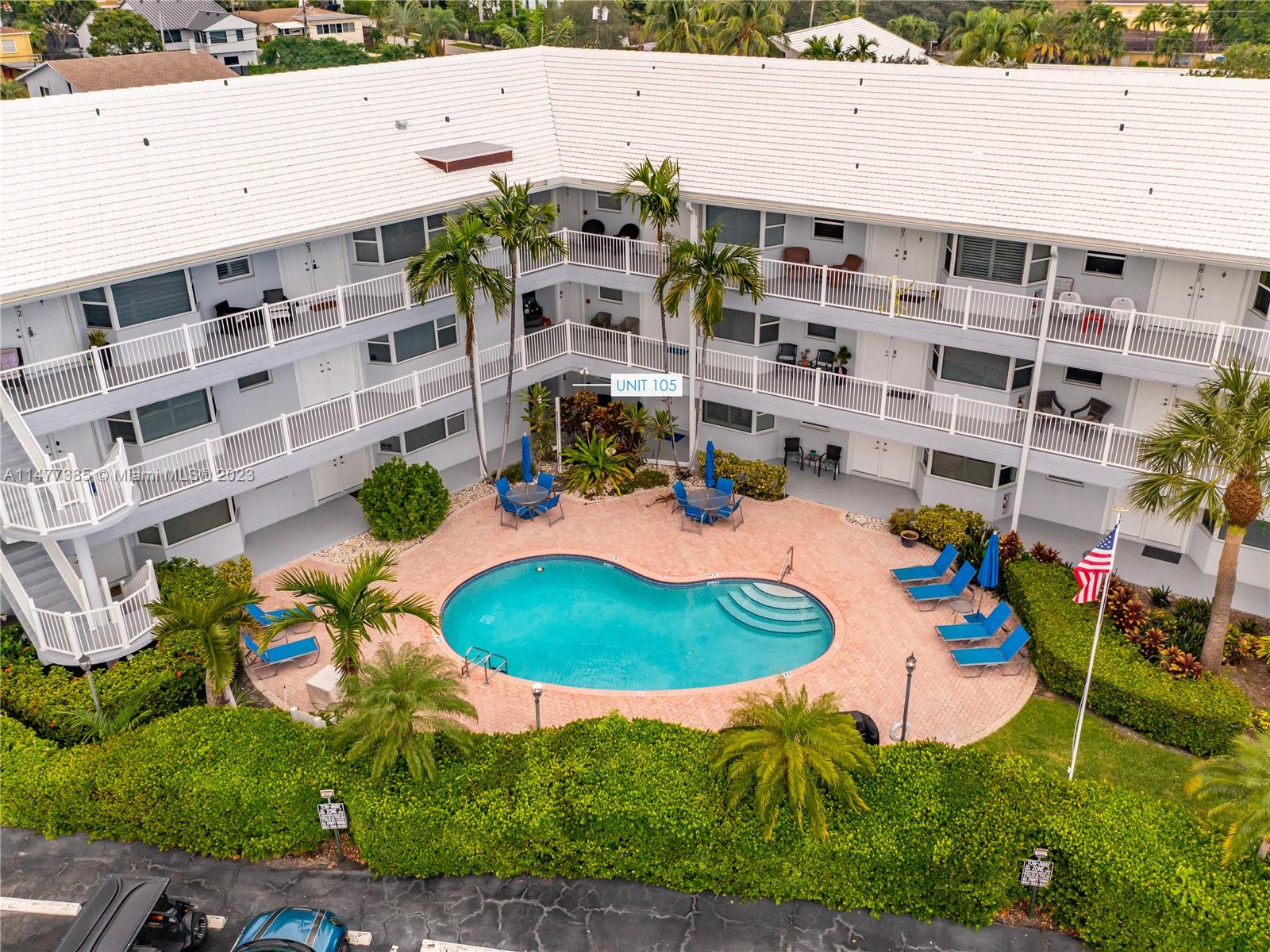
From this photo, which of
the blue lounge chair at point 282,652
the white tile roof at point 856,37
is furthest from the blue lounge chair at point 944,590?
the white tile roof at point 856,37

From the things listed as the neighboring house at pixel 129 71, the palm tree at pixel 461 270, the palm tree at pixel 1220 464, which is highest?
the neighboring house at pixel 129 71

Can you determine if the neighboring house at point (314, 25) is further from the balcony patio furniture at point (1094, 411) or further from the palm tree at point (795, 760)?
the palm tree at point (795, 760)

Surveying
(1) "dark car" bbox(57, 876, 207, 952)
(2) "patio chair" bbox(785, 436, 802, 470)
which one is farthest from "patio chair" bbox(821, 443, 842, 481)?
(1) "dark car" bbox(57, 876, 207, 952)

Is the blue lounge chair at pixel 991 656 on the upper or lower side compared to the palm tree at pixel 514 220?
lower

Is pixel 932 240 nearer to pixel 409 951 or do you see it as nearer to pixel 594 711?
pixel 594 711

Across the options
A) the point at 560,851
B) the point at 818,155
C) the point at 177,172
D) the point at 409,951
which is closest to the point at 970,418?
the point at 818,155

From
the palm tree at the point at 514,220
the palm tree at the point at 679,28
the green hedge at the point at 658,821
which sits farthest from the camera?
the palm tree at the point at 679,28

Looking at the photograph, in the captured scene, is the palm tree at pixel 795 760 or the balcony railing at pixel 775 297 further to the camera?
the balcony railing at pixel 775 297

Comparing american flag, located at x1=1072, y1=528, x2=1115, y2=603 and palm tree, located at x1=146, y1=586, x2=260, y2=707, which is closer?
palm tree, located at x1=146, y1=586, x2=260, y2=707

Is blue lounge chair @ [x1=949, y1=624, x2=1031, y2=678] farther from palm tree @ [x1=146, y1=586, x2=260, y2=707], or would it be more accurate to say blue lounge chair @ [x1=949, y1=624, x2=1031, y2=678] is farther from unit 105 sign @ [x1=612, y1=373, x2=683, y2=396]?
palm tree @ [x1=146, y1=586, x2=260, y2=707]
